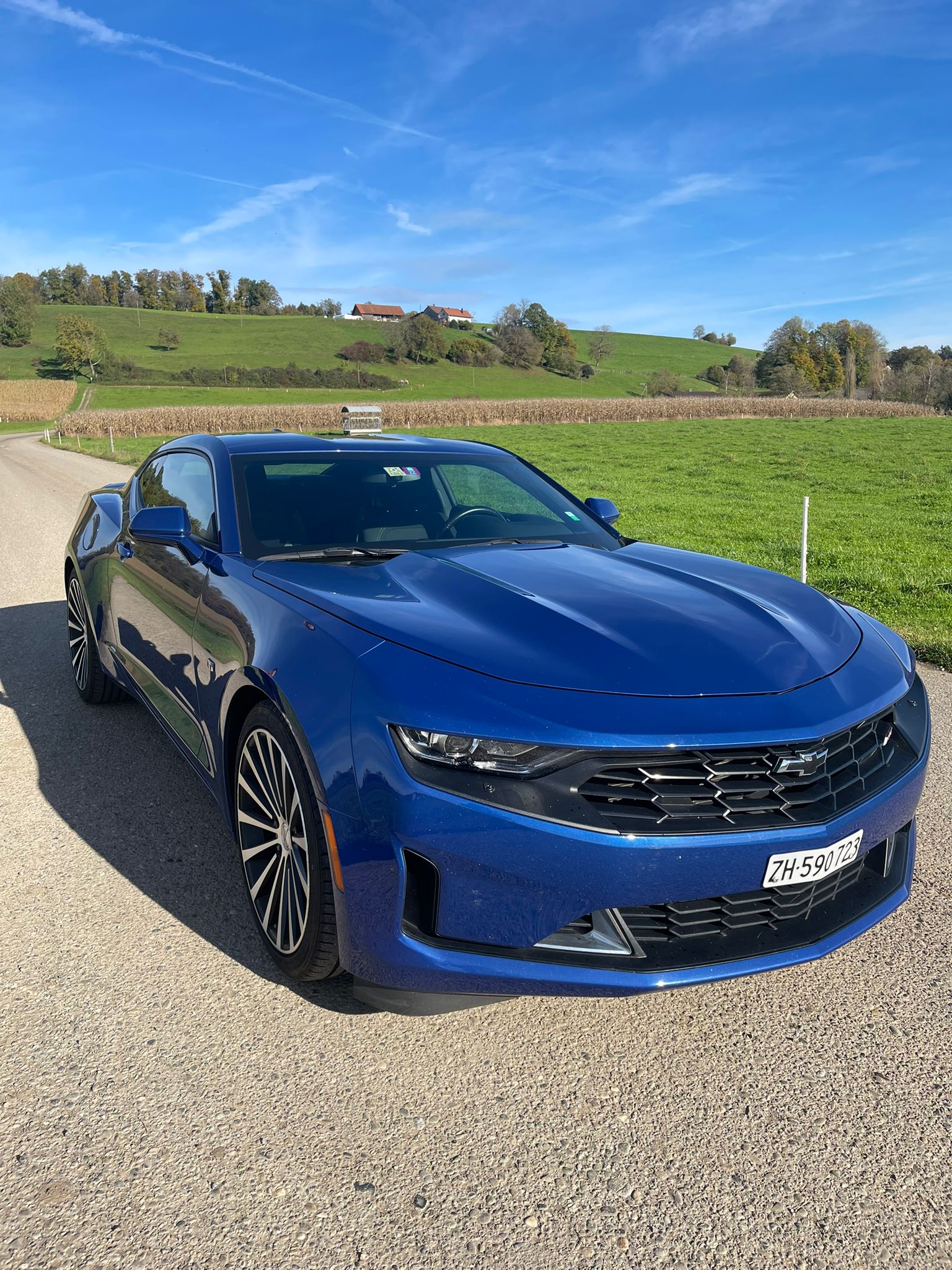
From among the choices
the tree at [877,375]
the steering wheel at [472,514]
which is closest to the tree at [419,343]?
the tree at [877,375]

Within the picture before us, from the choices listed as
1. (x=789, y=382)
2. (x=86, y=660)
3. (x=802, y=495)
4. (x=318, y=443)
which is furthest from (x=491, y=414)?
(x=789, y=382)

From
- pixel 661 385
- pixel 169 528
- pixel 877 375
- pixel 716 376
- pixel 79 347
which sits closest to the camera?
pixel 169 528

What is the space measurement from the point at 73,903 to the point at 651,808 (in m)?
2.10

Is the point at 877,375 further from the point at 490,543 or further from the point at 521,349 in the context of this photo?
the point at 490,543

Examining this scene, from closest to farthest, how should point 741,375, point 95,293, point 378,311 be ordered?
point 741,375 → point 95,293 → point 378,311

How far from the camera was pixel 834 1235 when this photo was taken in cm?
173

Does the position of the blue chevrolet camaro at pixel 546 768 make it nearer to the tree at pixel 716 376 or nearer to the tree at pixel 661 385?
the tree at pixel 661 385

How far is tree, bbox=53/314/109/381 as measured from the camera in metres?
94.2

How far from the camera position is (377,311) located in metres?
156

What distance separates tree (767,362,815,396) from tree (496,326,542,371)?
98.4ft

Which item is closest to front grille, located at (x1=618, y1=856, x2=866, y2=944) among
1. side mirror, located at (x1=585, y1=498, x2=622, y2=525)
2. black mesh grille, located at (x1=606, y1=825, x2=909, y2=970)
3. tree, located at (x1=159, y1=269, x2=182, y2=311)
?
black mesh grille, located at (x1=606, y1=825, x2=909, y2=970)

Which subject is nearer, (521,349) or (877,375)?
(877,375)

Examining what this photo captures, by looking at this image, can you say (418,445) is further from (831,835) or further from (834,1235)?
(834,1235)

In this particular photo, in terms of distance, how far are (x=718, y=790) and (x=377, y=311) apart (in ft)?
542
